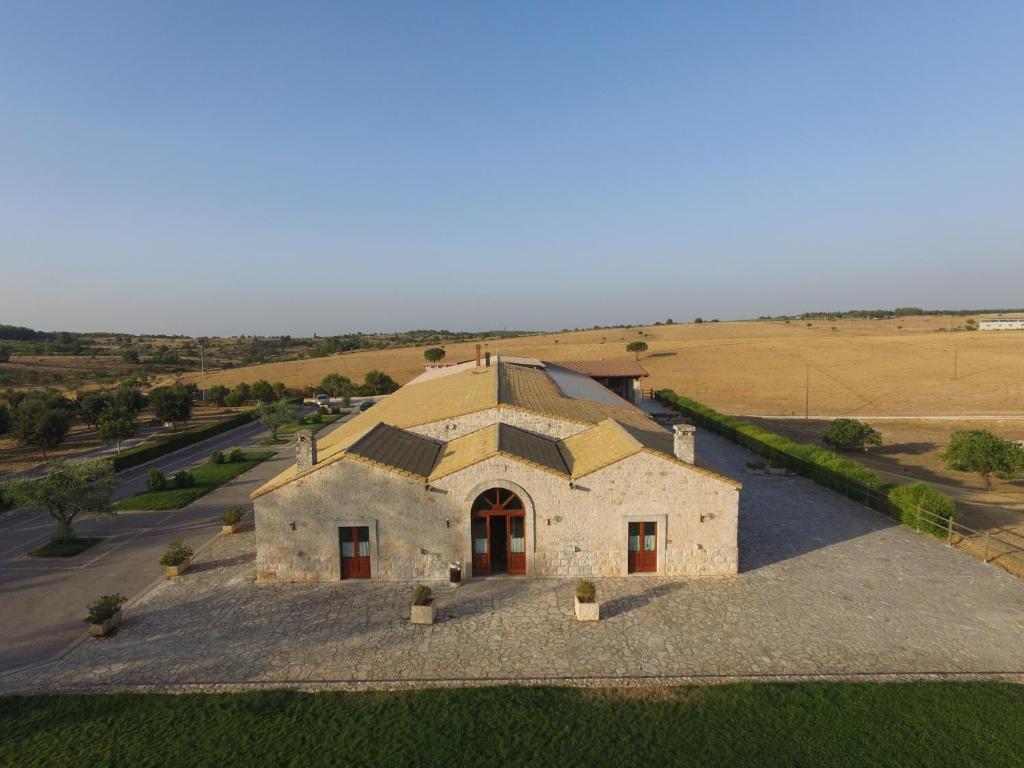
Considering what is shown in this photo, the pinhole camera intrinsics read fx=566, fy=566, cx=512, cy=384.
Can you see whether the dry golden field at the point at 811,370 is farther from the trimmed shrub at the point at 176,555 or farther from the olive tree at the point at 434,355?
the trimmed shrub at the point at 176,555

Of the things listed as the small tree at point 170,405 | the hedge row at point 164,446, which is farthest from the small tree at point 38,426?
the small tree at point 170,405

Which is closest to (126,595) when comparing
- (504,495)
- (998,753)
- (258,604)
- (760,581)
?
(258,604)

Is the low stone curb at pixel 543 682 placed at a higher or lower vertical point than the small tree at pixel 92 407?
lower

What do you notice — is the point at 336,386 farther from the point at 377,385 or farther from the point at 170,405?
the point at 170,405

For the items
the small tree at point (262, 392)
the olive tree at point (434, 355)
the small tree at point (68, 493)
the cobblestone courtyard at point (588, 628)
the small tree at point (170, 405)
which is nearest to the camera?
the cobblestone courtyard at point (588, 628)

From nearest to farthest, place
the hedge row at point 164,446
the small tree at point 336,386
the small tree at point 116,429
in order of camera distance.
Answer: the hedge row at point 164,446
the small tree at point 116,429
the small tree at point 336,386

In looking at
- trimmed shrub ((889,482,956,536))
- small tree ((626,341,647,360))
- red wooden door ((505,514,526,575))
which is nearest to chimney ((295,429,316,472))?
red wooden door ((505,514,526,575))

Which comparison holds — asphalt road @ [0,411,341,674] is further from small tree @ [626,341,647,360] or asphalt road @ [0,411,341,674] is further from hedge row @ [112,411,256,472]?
small tree @ [626,341,647,360]
